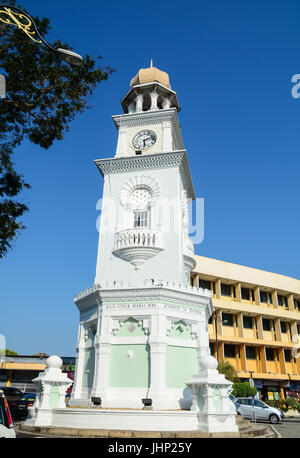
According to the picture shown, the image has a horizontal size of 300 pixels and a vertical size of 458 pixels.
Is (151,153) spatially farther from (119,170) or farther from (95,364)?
(95,364)

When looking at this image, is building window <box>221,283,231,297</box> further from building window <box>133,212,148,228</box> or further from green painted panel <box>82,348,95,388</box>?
green painted panel <box>82,348,95,388</box>

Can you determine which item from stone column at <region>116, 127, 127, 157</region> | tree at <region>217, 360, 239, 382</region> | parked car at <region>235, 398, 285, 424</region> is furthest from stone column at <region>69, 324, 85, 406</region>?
tree at <region>217, 360, 239, 382</region>

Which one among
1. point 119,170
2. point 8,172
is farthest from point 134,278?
point 8,172

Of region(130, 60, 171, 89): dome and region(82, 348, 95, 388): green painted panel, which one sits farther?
region(130, 60, 171, 89): dome

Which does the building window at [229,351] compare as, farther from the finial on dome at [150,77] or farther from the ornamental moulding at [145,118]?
the finial on dome at [150,77]

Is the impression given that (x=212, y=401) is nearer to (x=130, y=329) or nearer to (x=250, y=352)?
(x=130, y=329)

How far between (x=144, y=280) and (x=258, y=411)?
13.1 metres

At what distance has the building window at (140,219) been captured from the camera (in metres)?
25.9

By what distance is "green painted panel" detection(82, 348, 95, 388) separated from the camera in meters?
20.9

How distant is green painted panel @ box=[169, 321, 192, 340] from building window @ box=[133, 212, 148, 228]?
7.85 meters

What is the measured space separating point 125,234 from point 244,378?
3036cm

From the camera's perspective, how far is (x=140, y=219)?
85.6 feet

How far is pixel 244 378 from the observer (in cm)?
4431
